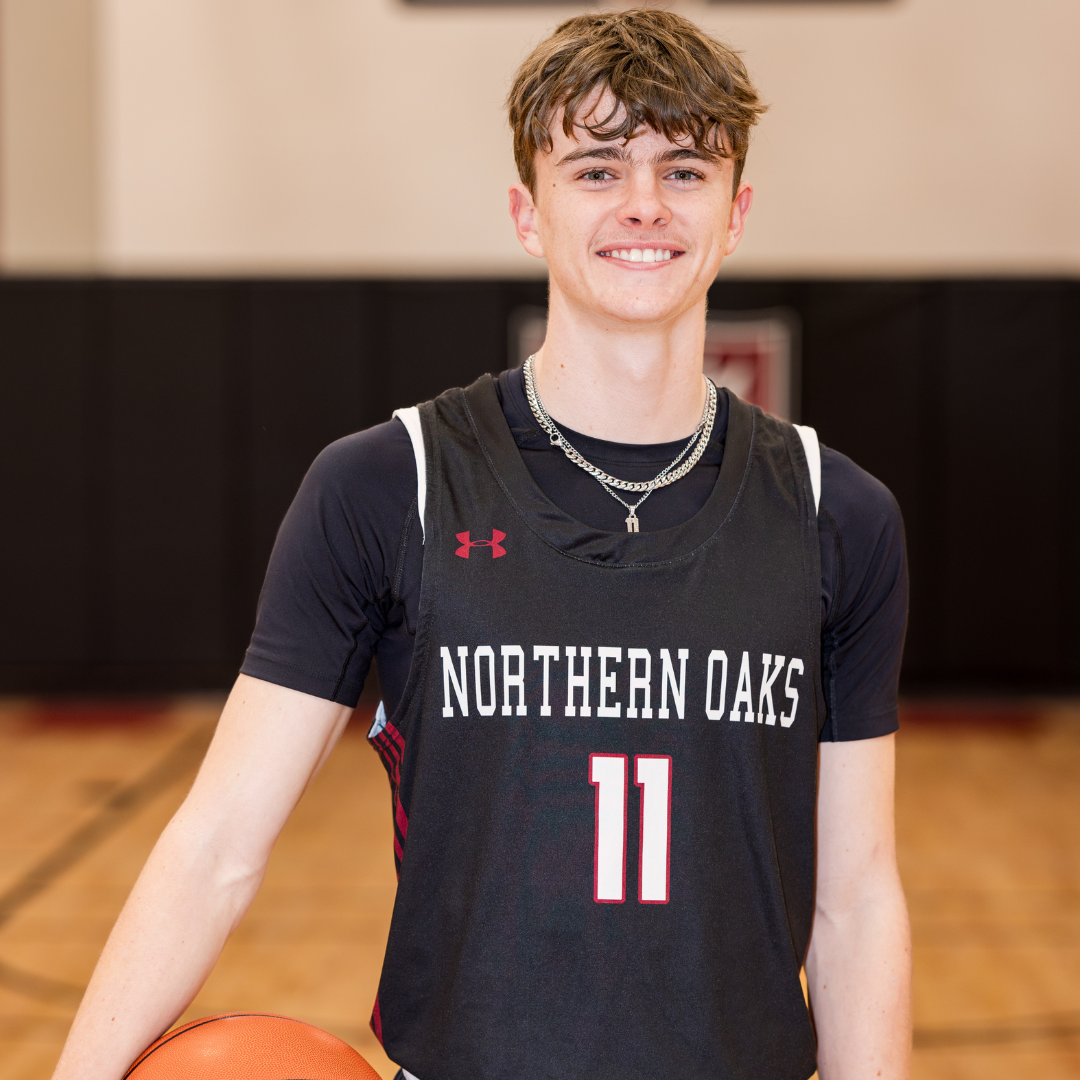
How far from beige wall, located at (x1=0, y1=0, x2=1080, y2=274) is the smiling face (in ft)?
17.4

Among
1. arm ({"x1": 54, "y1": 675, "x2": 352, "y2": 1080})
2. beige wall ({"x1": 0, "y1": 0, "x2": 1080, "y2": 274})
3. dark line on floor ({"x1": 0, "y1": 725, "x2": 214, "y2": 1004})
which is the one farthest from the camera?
beige wall ({"x1": 0, "y1": 0, "x2": 1080, "y2": 274})

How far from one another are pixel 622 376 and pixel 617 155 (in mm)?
214

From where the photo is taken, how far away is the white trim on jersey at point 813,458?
3.98ft

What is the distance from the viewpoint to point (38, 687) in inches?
247

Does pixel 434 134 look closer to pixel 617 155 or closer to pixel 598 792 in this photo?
pixel 617 155

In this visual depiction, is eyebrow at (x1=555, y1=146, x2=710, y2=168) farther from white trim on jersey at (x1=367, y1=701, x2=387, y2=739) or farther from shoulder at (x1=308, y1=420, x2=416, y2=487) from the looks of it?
white trim on jersey at (x1=367, y1=701, x2=387, y2=739)

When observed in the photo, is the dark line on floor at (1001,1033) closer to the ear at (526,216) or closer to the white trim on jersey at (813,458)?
the white trim on jersey at (813,458)

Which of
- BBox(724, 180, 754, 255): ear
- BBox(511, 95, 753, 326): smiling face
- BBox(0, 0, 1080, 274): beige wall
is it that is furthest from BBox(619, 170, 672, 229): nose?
BBox(0, 0, 1080, 274): beige wall

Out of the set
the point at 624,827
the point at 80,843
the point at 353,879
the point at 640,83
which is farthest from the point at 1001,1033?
the point at 80,843

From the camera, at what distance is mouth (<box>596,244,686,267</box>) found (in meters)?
1.17

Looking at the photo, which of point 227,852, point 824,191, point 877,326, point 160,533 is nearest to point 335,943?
point 227,852

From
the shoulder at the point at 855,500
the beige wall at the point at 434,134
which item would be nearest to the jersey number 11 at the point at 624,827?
the shoulder at the point at 855,500

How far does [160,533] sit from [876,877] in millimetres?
5531

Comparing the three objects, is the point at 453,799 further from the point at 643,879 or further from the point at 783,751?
the point at 783,751
